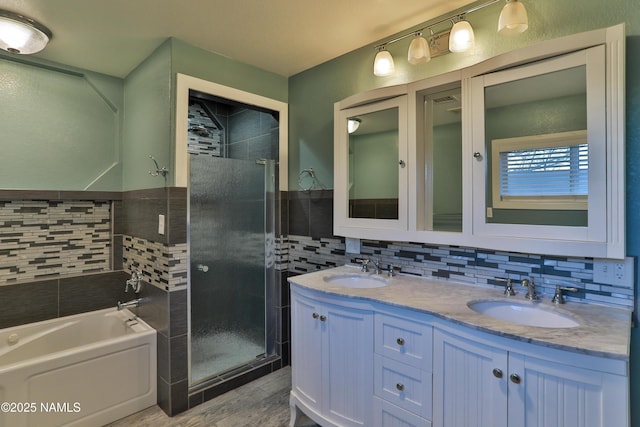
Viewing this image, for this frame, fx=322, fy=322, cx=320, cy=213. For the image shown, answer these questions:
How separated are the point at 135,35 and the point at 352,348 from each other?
234 centimetres

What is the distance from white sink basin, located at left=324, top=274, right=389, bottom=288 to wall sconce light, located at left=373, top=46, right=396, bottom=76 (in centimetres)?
129

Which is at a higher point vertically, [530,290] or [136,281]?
[530,290]

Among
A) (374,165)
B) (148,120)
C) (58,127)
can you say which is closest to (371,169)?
(374,165)

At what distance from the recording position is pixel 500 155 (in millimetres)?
1614

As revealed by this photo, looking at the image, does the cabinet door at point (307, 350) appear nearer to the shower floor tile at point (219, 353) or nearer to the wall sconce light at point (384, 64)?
the shower floor tile at point (219, 353)

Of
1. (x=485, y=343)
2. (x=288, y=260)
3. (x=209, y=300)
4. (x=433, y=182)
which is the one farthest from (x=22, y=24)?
(x=485, y=343)

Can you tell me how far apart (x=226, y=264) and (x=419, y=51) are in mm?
1981

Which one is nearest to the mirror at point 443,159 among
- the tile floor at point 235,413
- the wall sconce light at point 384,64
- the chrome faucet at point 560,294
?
the wall sconce light at point 384,64

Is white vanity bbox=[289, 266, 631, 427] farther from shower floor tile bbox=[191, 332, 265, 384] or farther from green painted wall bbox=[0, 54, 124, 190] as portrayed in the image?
green painted wall bbox=[0, 54, 124, 190]

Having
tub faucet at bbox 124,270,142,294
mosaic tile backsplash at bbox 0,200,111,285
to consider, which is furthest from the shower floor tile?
mosaic tile backsplash at bbox 0,200,111,285

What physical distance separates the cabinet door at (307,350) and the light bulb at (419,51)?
150 cm

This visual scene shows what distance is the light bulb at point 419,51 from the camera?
1.82 meters

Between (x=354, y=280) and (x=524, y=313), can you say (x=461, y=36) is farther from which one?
(x=354, y=280)

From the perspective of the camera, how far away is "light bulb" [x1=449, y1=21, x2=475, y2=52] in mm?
1648
